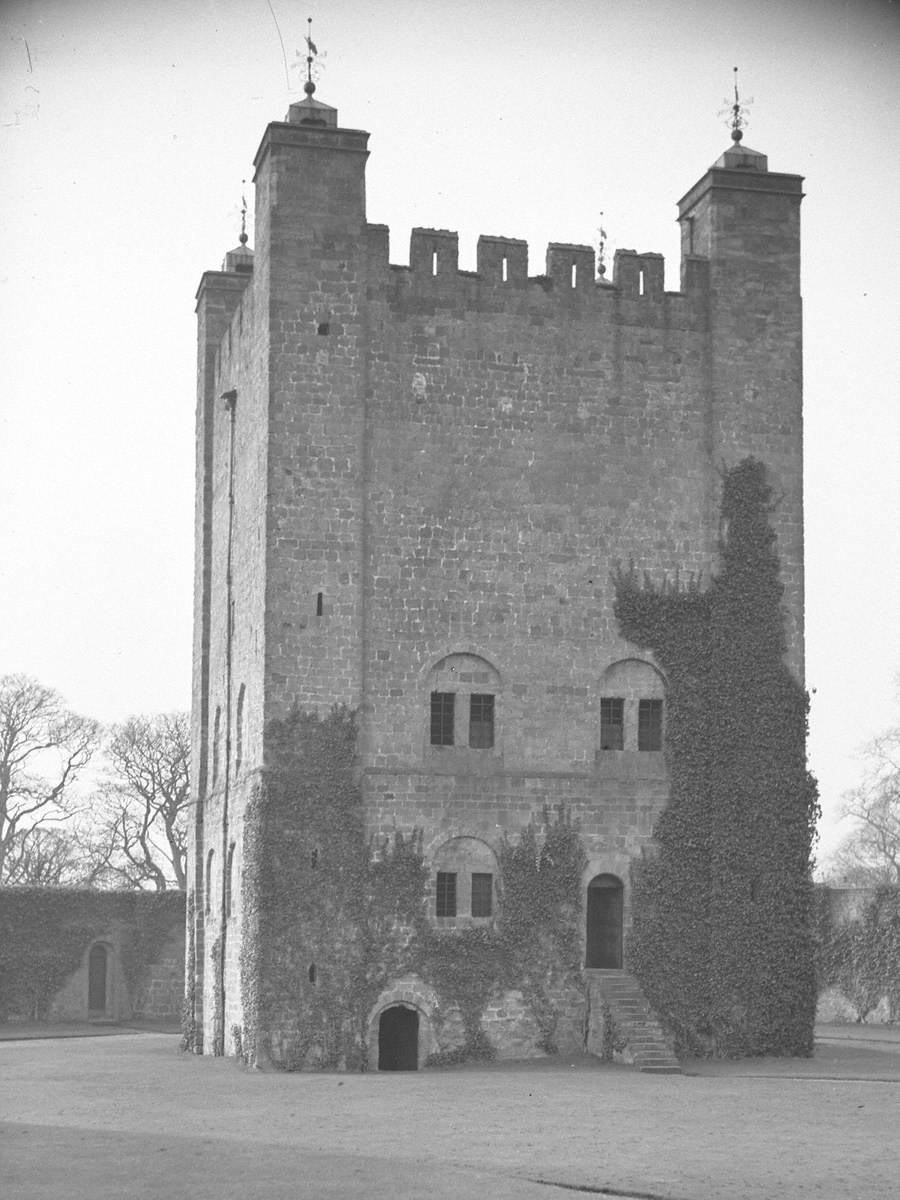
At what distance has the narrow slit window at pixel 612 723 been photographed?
37.4 m

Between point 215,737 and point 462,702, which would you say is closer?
point 462,702

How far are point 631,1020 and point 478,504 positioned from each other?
1007cm

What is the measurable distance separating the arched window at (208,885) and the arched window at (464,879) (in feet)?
22.5

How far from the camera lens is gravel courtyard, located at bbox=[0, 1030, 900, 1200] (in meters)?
21.0

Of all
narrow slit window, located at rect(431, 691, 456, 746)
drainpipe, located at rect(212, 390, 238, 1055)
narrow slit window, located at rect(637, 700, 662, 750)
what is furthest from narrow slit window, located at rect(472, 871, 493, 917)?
drainpipe, located at rect(212, 390, 238, 1055)

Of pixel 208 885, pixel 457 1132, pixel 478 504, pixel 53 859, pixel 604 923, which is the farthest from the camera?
pixel 53 859

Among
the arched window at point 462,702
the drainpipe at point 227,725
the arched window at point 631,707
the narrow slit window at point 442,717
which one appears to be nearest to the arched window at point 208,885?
the drainpipe at point 227,725

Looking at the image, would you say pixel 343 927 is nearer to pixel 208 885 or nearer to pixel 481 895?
pixel 481 895

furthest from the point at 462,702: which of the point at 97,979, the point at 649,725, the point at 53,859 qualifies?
the point at 53,859

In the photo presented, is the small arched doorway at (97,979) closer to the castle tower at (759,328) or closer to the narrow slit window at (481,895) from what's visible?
the narrow slit window at (481,895)

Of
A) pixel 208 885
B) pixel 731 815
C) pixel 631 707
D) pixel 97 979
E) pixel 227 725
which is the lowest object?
pixel 97 979

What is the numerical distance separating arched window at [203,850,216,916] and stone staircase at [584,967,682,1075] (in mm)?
9003

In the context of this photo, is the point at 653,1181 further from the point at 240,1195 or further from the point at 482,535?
the point at 482,535

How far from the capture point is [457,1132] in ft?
82.2
